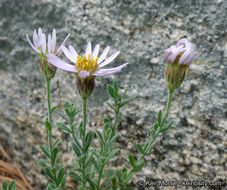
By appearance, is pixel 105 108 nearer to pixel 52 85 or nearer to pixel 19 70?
pixel 52 85

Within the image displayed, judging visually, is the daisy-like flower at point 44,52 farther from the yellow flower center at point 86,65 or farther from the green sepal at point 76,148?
the green sepal at point 76,148

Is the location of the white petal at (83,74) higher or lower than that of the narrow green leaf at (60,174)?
higher

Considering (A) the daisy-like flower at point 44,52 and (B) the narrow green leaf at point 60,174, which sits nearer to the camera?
(A) the daisy-like flower at point 44,52

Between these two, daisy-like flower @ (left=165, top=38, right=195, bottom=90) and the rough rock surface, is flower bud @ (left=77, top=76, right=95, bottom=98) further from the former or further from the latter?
the rough rock surface

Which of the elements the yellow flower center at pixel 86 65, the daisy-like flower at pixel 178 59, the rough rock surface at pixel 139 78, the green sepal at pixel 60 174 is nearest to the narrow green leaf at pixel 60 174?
the green sepal at pixel 60 174

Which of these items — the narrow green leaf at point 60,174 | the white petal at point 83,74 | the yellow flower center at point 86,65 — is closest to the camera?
the white petal at point 83,74

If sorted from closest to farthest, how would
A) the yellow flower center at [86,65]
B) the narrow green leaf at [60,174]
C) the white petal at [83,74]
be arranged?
the white petal at [83,74] → the yellow flower center at [86,65] → the narrow green leaf at [60,174]

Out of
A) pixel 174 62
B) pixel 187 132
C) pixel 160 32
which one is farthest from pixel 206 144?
pixel 160 32

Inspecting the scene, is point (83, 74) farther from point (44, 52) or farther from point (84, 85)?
point (44, 52)

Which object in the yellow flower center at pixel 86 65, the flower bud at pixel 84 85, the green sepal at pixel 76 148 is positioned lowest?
the green sepal at pixel 76 148
